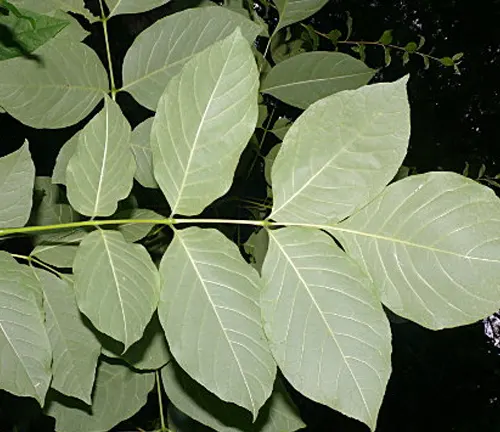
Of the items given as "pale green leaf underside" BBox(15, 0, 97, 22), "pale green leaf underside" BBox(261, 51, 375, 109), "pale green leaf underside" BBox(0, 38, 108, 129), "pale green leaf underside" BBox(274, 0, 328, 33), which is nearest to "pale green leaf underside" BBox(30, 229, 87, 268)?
"pale green leaf underside" BBox(0, 38, 108, 129)

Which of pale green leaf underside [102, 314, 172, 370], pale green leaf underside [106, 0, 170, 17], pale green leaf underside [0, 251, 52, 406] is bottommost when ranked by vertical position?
pale green leaf underside [102, 314, 172, 370]

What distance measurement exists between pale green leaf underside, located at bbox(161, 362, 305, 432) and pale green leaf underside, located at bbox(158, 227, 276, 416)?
217mm

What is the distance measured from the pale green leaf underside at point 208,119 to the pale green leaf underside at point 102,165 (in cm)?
4

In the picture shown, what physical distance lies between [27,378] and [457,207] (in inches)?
15.0

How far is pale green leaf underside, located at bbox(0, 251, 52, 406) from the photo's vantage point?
1.77 feet

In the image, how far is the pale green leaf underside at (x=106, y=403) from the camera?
75 centimetres

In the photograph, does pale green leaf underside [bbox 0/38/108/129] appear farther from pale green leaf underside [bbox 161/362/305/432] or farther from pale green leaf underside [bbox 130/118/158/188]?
pale green leaf underside [bbox 161/362/305/432]

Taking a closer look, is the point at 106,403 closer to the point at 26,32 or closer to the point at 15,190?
the point at 15,190

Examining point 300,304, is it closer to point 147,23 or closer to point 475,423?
point 147,23

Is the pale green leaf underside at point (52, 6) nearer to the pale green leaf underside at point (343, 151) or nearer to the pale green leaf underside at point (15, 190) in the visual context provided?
the pale green leaf underside at point (15, 190)

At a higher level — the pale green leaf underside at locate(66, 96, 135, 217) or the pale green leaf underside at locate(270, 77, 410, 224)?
the pale green leaf underside at locate(270, 77, 410, 224)

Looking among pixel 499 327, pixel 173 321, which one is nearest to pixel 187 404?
pixel 173 321

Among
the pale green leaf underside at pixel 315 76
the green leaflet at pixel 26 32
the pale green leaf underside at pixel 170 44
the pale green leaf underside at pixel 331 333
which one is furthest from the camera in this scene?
the pale green leaf underside at pixel 315 76

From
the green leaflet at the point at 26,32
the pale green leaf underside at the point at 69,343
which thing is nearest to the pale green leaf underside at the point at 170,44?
the green leaflet at the point at 26,32
